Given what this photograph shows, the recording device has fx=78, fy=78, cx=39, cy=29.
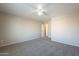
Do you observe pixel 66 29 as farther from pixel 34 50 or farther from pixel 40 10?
pixel 34 50

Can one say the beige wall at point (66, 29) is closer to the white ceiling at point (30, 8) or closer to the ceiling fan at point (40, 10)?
the white ceiling at point (30, 8)

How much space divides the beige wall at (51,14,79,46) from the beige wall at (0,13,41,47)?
558 millimetres

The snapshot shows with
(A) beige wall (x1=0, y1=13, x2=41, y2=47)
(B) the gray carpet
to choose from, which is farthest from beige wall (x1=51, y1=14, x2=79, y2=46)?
(A) beige wall (x1=0, y1=13, x2=41, y2=47)

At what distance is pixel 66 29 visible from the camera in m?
2.28

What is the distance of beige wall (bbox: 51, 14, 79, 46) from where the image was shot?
219 cm

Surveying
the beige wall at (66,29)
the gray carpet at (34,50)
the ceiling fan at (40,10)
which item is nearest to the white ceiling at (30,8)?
the ceiling fan at (40,10)

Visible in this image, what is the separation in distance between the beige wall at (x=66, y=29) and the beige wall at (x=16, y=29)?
1.83ft

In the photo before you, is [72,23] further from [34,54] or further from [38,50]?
[34,54]

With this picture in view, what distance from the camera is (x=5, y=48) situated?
6.28ft

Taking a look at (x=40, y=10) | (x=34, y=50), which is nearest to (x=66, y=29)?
(x=40, y=10)

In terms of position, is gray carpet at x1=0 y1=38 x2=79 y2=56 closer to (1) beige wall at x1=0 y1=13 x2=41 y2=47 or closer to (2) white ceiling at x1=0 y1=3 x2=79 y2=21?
(1) beige wall at x1=0 y1=13 x2=41 y2=47

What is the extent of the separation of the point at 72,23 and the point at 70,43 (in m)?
0.60

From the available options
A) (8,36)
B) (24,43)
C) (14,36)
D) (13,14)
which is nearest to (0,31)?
(8,36)

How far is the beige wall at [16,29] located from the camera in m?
1.93
